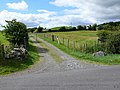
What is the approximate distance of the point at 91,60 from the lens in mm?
26516

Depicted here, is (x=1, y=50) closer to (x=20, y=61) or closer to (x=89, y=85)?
(x=20, y=61)

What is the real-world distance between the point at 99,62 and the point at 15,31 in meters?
15.6

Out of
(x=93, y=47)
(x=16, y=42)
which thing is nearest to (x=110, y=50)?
(x=93, y=47)

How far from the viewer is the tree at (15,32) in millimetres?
36812

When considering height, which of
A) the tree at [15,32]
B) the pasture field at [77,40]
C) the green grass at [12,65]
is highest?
the tree at [15,32]

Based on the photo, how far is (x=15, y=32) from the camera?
37.4 meters

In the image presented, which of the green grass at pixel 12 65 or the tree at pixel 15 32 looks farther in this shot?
the tree at pixel 15 32

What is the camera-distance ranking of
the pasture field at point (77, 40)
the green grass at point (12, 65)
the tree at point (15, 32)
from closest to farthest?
the green grass at point (12, 65) → the tree at point (15, 32) → the pasture field at point (77, 40)

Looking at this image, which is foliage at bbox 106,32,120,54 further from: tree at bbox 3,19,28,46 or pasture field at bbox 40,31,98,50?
tree at bbox 3,19,28,46

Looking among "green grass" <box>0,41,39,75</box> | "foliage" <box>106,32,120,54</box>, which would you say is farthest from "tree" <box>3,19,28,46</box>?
"green grass" <box>0,41,39,75</box>

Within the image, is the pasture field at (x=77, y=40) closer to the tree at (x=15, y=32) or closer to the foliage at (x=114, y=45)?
the foliage at (x=114, y=45)

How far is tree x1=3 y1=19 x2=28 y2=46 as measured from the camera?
36812mm

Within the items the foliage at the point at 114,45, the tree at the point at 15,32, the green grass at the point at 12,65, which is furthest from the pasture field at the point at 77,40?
the green grass at the point at 12,65

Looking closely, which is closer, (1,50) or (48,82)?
(48,82)
